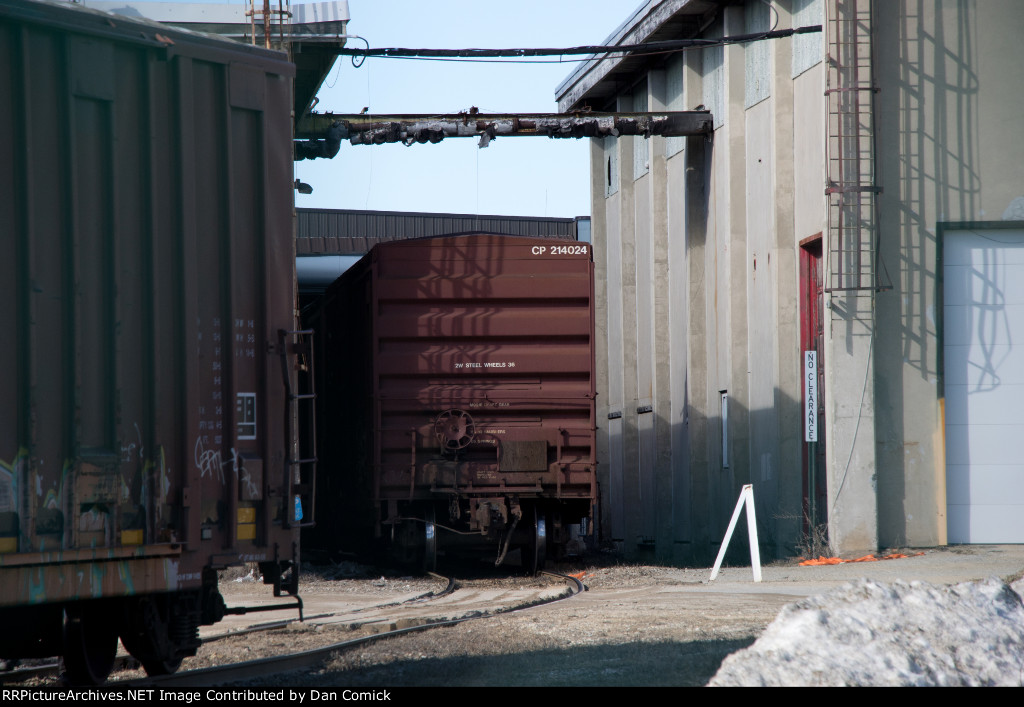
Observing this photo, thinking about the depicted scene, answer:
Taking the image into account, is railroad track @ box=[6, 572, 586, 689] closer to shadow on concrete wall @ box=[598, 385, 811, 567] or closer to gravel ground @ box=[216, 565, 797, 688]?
gravel ground @ box=[216, 565, 797, 688]

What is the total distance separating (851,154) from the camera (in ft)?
47.2

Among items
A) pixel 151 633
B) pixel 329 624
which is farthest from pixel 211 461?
pixel 329 624

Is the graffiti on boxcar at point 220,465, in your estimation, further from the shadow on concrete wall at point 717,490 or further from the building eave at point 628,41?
the building eave at point 628,41

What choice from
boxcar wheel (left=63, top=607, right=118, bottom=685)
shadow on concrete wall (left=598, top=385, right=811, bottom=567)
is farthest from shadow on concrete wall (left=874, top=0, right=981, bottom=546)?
boxcar wheel (left=63, top=607, right=118, bottom=685)

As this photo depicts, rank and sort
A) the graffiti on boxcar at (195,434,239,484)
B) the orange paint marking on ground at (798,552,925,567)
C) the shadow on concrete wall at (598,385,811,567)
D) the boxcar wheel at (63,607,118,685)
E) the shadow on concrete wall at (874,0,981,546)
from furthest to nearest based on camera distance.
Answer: the shadow on concrete wall at (598,385,811,567), the shadow on concrete wall at (874,0,981,546), the orange paint marking on ground at (798,552,925,567), the boxcar wheel at (63,607,118,685), the graffiti on boxcar at (195,434,239,484)

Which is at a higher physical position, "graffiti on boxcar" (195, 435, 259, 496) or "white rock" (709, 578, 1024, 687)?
"graffiti on boxcar" (195, 435, 259, 496)

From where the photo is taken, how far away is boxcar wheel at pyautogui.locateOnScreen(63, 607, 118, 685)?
6309 millimetres

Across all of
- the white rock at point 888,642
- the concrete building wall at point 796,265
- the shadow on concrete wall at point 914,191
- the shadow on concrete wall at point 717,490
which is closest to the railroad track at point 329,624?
the white rock at point 888,642

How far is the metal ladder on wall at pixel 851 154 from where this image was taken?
563 inches

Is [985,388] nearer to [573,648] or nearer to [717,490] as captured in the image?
[717,490]

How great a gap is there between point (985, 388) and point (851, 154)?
137 inches

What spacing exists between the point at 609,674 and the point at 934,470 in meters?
9.04

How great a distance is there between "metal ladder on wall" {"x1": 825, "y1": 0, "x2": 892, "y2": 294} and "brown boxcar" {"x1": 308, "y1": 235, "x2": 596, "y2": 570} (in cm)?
327

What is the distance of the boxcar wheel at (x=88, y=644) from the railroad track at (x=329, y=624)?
0.19 m
